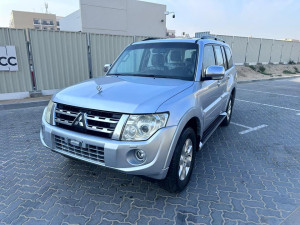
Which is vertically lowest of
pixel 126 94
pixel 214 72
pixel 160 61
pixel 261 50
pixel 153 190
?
pixel 153 190

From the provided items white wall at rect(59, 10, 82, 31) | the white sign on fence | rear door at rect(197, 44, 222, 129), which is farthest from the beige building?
rear door at rect(197, 44, 222, 129)

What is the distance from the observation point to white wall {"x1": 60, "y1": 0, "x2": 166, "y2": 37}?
1003 inches

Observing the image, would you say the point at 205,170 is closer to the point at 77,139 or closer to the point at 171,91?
the point at 171,91

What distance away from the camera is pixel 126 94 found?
2.50 meters

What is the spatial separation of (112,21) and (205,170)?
27.6 m

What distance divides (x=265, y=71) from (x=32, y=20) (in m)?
93.6

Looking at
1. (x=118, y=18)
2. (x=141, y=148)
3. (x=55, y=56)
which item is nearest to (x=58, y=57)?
(x=55, y=56)

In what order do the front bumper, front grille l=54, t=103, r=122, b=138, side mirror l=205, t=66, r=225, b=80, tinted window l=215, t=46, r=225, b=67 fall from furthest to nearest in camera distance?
tinted window l=215, t=46, r=225, b=67 → side mirror l=205, t=66, r=225, b=80 → front grille l=54, t=103, r=122, b=138 → the front bumper

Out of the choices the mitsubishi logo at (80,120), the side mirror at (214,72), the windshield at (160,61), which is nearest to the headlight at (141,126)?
the mitsubishi logo at (80,120)

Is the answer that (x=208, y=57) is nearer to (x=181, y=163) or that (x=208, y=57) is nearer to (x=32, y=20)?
(x=181, y=163)

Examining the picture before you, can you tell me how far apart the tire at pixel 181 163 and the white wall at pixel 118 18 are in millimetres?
25753

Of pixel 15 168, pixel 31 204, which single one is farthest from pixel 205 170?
pixel 15 168

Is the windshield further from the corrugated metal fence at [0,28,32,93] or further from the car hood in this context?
the corrugated metal fence at [0,28,32,93]

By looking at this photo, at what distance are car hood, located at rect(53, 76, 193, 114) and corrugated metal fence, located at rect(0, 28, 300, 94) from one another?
6256mm
